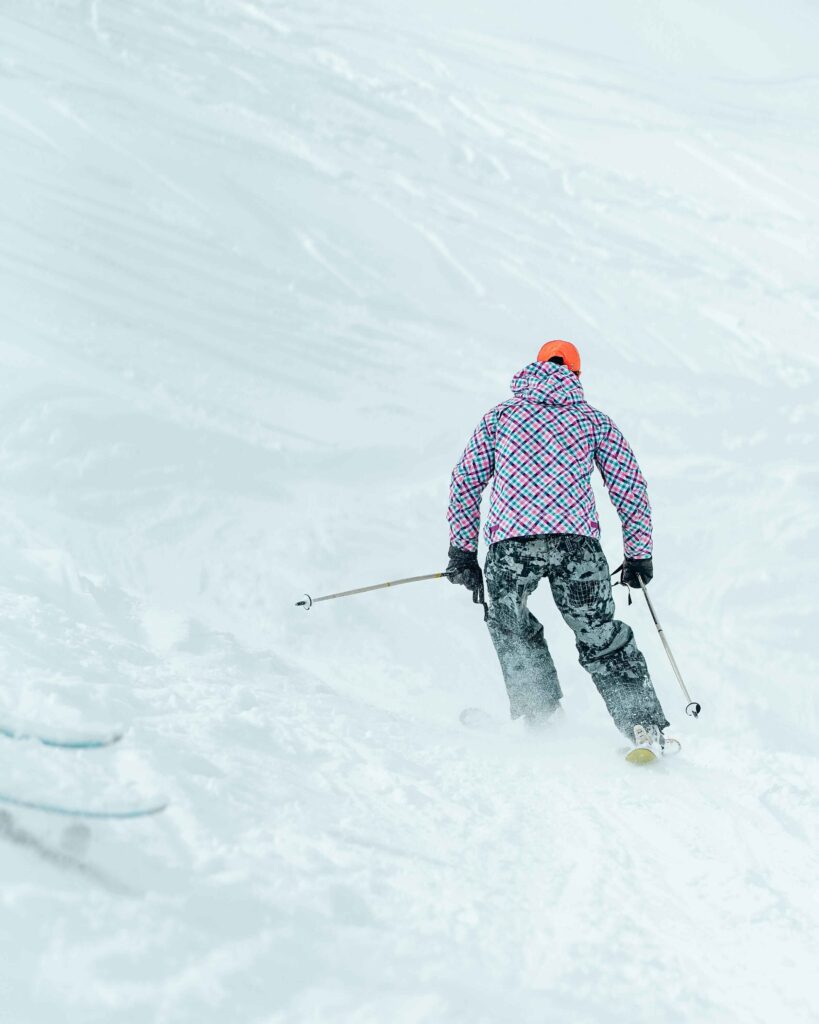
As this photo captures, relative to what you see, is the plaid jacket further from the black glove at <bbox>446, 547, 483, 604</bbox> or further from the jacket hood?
the black glove at <bbox>446, 547, 483, 604</bbox>

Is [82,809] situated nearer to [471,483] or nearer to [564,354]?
[471,483]

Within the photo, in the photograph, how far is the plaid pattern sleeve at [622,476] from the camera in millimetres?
3986

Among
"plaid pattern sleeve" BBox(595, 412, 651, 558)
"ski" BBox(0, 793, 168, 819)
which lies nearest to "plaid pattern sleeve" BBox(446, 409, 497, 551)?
"plaid pattern sleeve" BBox(595, 412, 651, 558)

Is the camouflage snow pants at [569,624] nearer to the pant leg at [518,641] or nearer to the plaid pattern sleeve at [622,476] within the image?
the pant leg at [518,641]

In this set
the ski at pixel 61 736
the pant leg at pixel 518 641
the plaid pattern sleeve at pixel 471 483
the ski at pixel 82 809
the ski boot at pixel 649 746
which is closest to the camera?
the ski at pixel 82 809

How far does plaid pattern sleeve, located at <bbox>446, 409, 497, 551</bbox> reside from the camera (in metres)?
4.06

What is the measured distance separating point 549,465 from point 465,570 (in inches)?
27.3

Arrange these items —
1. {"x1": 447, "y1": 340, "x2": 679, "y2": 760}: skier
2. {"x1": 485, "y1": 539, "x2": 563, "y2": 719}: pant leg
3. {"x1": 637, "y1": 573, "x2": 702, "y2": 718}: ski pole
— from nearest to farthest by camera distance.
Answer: {"x1": 637, "y1": 573, "x2": 702, "y2": 718}: ski pole
{"x1": 447, "y1": 340, "x2": 679, "y2": 760}: skier
{"x1": 485, "y1": 539, "x2": 563, "y2": 719}: pant leg

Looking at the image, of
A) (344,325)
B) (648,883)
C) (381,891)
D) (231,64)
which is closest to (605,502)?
A: (344,325)

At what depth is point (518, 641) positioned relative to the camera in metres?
4.04

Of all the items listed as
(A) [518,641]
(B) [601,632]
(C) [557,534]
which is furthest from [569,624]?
(C) [557,534]

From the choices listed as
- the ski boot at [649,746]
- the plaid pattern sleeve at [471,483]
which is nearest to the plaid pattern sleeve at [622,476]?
the plaid pattern sleeve at [471,483]

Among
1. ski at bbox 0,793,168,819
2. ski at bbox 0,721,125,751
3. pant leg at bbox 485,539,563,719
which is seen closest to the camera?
ski at bbox 0,793,168,819

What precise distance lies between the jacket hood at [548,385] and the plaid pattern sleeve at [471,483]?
0.61ft
